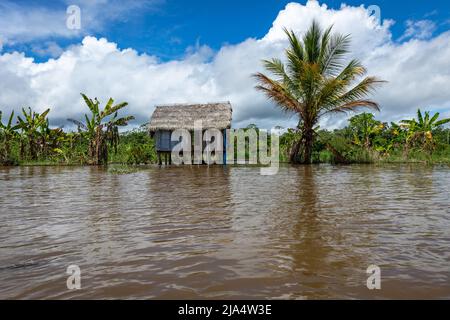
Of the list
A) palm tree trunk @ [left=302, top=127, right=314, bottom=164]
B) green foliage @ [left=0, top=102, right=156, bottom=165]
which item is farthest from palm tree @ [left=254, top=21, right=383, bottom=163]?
green foliage @ [left=0, top=102, right=156, bottom=165]

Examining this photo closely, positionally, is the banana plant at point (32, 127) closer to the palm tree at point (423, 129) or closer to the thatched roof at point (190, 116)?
the thatched roof at point (190, 116)

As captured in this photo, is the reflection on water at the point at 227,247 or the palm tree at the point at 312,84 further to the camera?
the palm tree at the point at 312,84

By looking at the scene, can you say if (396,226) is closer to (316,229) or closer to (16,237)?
(316,229)

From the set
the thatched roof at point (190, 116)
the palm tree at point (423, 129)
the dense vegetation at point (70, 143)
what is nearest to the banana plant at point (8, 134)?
the dense vegetation at point (70, 143)

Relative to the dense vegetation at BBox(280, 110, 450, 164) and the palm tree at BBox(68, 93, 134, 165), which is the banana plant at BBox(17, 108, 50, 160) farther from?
the dense vegetation at BBox(280, 110, 450, 164)

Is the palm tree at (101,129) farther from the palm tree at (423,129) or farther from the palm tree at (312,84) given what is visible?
the palm tree at (423,129)

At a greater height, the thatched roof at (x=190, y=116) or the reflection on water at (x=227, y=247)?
the thatched roof at (x=190, y=116)

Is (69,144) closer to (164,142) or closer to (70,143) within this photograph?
(70,143)

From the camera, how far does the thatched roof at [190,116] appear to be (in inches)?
763

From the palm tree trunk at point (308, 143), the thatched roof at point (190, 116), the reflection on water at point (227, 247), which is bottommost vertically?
the reflection on water at point (227, 247)

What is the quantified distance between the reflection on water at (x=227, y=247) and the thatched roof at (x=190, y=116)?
14110 mm

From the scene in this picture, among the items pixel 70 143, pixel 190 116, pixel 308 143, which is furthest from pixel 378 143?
pixel 70 143

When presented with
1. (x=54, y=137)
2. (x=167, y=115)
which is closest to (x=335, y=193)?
(x=167, y=115)

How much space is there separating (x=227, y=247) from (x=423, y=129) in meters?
22.8
